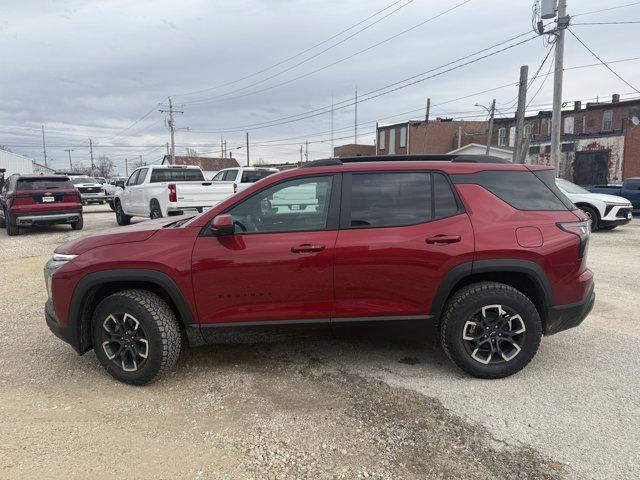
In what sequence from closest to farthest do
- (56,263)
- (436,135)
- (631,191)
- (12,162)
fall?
1. (56,263)
2. (631,191)
3. (436,135)
4. (12,162)

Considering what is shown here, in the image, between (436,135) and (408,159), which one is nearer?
(408,159)

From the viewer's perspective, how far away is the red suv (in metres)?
3.47

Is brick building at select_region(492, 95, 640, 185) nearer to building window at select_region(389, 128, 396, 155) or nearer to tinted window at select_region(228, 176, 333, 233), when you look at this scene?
building window at select_region(389, 128, 396, 155)

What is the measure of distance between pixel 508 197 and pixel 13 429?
3984 mm

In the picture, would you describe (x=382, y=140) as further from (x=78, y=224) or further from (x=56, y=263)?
(x=56, y=263)

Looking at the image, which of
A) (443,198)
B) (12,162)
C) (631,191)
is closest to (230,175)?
(443,198)

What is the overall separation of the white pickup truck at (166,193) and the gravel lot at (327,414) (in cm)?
504

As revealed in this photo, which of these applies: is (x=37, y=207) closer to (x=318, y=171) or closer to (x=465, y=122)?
(x=318, y=171)

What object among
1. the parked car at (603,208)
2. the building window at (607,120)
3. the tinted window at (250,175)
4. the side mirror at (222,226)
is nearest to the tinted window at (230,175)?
the tinted window at (250,175)

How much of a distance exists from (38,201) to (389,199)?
12.2 meters

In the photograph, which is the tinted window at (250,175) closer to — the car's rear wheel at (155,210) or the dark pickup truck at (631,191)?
the car's rear wheel at (155,210)

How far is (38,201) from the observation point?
1248 centimetres

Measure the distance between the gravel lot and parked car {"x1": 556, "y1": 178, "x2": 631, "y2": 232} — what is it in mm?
8578

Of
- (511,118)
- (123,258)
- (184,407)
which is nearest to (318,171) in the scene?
(123,258)
